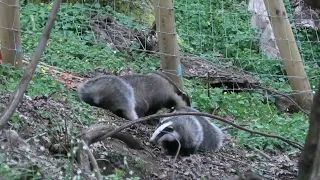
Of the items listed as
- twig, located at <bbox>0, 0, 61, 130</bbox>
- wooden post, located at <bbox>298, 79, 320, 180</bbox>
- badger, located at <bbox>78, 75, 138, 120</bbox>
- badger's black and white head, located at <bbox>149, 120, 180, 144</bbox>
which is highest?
twig, located at <bbox>0, 0, 61, 130</bbox>

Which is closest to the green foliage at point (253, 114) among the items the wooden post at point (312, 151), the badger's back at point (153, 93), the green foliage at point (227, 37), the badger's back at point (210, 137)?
the badger's back at point (210, 137)

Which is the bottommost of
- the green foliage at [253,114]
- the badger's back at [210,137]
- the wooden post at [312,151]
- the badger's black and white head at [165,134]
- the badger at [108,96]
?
the green foliage at [253,114]

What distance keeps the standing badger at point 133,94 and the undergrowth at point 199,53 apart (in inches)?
9.7

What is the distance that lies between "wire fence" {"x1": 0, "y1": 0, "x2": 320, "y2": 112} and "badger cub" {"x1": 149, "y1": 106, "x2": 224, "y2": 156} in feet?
5.60

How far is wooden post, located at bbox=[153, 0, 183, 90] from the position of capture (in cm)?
756

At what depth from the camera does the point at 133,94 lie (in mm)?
7336

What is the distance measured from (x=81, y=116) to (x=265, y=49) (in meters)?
7.06

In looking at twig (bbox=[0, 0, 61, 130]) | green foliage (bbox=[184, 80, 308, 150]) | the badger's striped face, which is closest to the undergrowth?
green foliage (bbox=[184, 80, 308, 150])

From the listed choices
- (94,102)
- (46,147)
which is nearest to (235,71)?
(94,102)

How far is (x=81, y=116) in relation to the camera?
618cm

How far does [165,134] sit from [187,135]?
27 cm

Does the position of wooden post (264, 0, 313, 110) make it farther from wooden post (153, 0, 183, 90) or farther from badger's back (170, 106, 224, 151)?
badger's back (170, 106, 224, 151)

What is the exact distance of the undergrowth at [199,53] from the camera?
23.7 feet

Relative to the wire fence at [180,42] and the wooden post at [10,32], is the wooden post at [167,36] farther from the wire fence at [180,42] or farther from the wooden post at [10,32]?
the wooden post at [10,32]
